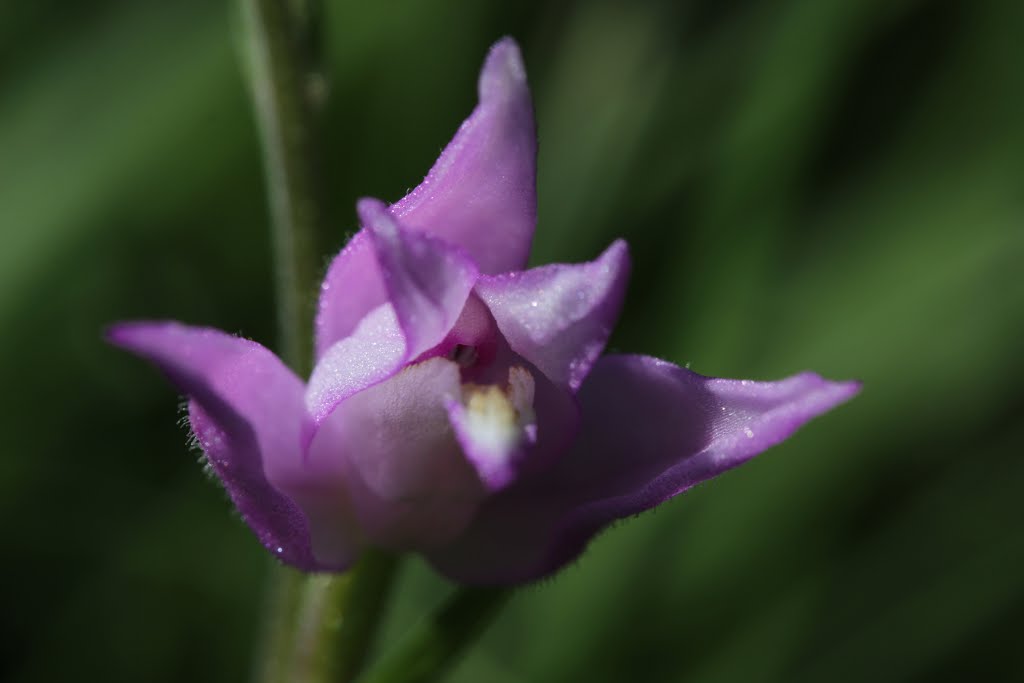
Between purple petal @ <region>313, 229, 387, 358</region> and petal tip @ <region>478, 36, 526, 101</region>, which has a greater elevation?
petal tip @ <region>478, 36, 526, 101</region>

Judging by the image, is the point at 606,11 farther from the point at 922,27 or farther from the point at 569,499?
the point at 569,499

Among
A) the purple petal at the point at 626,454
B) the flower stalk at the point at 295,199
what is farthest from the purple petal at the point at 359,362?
the flower stalk at the point at 295,199

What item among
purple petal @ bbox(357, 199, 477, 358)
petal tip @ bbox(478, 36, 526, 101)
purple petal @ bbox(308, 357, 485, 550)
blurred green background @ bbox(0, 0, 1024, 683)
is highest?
petal tip @ bbox(478, 36, 526, 101)

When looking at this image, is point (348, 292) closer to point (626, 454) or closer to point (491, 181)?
point (491, 181)

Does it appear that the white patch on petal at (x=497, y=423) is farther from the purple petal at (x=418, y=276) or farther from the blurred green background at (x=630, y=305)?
the blurred green background at (x=630, y=305)

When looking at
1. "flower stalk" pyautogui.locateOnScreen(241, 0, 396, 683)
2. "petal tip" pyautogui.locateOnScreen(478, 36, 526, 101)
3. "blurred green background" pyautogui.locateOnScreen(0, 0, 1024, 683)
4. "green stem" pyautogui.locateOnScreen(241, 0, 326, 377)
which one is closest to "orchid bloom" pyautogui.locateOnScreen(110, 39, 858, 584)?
"petal tip" pyautogui.locateOnScreen(478, 36, 526, 101)

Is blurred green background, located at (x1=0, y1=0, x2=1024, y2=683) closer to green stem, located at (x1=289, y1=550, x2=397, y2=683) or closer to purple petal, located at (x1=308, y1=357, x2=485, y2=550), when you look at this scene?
green stem, located at (x1=289, y1=550, x2=397, y2=683)

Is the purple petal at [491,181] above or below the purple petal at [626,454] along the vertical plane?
above
